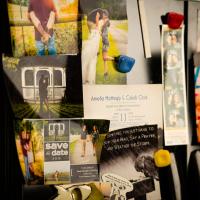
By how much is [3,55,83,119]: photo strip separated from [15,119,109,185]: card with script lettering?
0.08ft

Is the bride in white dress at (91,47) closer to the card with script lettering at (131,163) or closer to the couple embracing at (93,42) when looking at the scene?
the couple embracing at (93,42)

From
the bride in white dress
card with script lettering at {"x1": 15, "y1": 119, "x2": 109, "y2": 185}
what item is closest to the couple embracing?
the bride in white dress

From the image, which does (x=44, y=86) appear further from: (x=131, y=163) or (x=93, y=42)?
(x=131, y=163)

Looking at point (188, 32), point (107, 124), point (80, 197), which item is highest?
point (188, 32)

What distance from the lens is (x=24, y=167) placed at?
68cm

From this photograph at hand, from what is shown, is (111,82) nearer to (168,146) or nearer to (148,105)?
(148,105)

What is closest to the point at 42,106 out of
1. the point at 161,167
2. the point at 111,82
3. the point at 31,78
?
the point at 31,78

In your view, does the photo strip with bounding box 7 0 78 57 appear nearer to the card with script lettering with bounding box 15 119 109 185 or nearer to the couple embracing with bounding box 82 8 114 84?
the couple embracing with bounding box 82 8 114 84

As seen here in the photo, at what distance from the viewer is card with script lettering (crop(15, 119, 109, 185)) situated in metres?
0.68

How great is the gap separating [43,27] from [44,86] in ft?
0.40

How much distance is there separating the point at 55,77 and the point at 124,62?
0.16 metres

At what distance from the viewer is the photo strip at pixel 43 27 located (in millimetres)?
664

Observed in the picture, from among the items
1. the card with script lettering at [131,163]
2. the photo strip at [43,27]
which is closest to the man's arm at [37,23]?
the photo strip at [43,27]

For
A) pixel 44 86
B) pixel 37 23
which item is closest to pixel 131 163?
pixel 44 86
